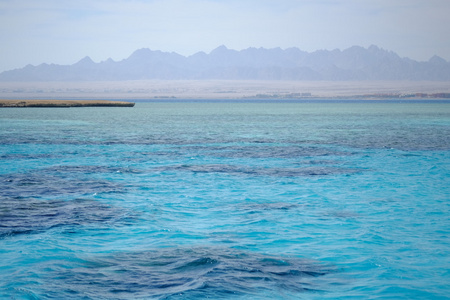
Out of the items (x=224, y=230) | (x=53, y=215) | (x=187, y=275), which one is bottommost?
(x=224, y=230)

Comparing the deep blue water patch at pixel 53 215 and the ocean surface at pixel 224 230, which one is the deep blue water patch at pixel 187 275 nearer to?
the ocean surface at pixel 224 230

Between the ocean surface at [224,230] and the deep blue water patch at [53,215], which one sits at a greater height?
the deep blue water patch at [53,215]

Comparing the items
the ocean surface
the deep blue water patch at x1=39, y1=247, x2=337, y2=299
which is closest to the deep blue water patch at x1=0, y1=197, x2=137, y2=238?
the ocean surface

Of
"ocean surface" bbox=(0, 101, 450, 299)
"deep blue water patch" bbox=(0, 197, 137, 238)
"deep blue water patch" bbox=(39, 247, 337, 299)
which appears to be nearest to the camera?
"deep blue water patch" bbox=(39, 247, 337, 299)

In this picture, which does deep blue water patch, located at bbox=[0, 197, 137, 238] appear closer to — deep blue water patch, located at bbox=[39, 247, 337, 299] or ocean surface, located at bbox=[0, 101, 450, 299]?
ocean surface, located at bbox=[0, 101, 450, 299]

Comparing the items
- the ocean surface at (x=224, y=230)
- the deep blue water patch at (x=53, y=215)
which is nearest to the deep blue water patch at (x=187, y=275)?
the ocean surface at (x=224, y=230)

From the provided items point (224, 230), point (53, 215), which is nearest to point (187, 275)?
point (224, 230)

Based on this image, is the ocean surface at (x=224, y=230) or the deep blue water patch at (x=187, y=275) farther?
the ocean surface at (x=224, y=230)

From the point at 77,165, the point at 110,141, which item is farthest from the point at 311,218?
the point at 110,141

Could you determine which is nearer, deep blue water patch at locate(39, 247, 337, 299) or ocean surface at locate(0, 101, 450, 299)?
deep blue water patch at locate(39, 247, 337, 299)

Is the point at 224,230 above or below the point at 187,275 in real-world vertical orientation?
below

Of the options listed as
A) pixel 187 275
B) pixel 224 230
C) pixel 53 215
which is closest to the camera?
pixel 187 275

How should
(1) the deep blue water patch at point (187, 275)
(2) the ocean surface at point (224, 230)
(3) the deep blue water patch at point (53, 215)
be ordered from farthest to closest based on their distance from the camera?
(3) the deep blue water patch at point (53, 215)
(2) the ocean surface at point (224, 230)
(1) the deep blue water patch at point (187, 275)

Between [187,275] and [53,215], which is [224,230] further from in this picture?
[53,215]
